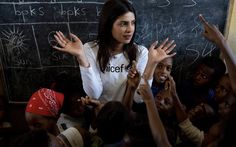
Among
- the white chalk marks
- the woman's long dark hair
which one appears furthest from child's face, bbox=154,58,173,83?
the white chalk marks

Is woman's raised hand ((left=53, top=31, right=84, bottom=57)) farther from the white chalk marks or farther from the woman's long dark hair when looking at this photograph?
the white chalk marks

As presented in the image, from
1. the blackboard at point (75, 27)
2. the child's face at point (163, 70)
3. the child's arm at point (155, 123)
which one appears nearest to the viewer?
the child's arm at point (155, 123)

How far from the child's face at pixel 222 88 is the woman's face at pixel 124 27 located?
2.38 feet

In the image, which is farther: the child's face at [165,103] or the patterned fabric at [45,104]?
the child's face at [165,103]

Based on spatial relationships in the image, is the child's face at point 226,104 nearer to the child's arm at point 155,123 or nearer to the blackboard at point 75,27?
the child's arm at point 155,123

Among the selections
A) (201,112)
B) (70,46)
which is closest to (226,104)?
(201,112)

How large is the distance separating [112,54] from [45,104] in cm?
64

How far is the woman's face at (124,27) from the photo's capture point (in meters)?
2.07

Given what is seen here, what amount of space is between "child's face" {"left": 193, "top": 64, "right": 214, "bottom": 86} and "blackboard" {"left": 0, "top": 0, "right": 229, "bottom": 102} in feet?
1.32

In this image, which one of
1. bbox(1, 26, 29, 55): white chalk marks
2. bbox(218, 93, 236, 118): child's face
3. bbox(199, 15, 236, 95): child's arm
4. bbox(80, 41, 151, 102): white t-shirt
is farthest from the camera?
bbox(1, 26, 29, 55): white chalk marks

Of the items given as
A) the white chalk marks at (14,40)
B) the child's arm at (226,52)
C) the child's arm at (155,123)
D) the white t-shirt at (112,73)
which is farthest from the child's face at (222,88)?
the white chalk marks at (14,40)

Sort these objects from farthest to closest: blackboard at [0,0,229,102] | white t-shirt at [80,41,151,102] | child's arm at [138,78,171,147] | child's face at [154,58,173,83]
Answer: blackboard at [0,0,229,102]
child's face at [154,58,173,83]
white t-shirt at [80,41,151,102]
child's arm at [138,78,171,147]

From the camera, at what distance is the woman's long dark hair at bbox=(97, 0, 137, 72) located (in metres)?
2.05

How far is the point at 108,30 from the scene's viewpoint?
2.12 m
